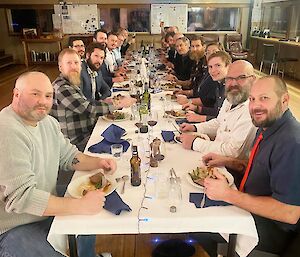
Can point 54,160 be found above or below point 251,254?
above

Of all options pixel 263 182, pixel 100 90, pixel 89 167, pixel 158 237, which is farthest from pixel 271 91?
pixel 100 90

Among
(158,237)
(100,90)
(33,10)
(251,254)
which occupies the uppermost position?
(33,10)

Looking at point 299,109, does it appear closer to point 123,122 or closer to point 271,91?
point 123,122

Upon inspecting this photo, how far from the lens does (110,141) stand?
206 cm

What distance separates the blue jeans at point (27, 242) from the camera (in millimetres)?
1312

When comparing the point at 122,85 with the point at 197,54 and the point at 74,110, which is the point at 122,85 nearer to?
the point at 197,54

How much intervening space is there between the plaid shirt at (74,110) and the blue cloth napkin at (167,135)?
0.60m

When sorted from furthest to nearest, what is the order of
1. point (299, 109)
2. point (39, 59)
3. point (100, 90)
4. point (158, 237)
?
1. point (39, 59)
2. point (299, 109)
3. point (100, 90)
4. point (158, 237)

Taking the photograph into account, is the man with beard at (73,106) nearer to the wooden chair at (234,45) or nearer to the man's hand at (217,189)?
the man's hand at (217,189)

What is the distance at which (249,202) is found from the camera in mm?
1325

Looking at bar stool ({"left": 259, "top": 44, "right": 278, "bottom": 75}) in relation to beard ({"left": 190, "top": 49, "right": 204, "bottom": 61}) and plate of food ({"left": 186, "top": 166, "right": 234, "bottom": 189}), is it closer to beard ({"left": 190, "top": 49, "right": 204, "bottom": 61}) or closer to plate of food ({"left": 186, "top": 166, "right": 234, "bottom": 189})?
beard ({"left": 190, "top": 49, "right": 204, "bottom": 61})

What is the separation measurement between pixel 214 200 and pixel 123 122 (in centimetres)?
130

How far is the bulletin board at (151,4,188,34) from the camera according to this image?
415 inches

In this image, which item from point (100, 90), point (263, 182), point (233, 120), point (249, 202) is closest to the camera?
point (249, 202)
